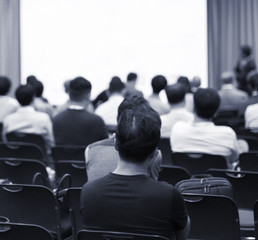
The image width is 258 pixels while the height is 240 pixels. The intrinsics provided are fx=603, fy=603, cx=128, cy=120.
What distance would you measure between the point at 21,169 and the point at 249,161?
63.0 inches

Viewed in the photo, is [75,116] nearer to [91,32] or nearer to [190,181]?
[190,181]

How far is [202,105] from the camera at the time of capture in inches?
175

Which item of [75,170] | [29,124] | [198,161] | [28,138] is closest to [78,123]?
[28,138]

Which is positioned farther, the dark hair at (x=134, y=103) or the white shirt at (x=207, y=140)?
the white shirt at (x=207, y=140)

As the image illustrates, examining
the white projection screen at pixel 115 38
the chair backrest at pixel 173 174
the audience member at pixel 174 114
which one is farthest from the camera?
the white projection screen at pixel 115 38

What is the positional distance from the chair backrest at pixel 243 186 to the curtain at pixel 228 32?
891 cm

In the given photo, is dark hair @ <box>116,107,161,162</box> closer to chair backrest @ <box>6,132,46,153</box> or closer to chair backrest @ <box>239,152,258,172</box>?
chair backrest @ <box>239,152,258,172</box>

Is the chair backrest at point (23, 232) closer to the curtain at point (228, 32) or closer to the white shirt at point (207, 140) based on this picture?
the white shirt at point (207, 140)

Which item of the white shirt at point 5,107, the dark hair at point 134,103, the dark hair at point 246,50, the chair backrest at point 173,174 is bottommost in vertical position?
the chair backrest at point 173,174

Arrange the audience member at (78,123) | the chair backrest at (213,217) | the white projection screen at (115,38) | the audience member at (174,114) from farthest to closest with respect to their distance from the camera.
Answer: the white projection screen at (115,38) → the audience member at (174,114) → the audience member at (78,123) → the chair backrest at (213,217)

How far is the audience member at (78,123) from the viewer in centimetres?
529

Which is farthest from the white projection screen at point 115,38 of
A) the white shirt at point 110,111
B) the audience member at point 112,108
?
the white shirt at point 110,111

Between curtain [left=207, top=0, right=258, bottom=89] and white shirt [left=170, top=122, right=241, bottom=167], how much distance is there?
7964 mm

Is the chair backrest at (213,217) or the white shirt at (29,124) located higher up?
the white shirt at (29,124)
